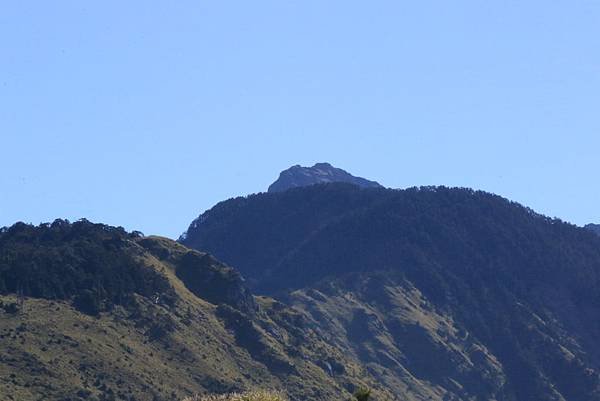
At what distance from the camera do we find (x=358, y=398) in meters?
73.8

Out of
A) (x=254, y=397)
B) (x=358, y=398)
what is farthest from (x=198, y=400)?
(x=358, y=398)

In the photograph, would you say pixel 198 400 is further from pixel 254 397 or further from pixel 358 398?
pixel 358 398

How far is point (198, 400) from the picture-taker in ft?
247

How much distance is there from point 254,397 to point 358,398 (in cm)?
641

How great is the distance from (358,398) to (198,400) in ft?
31.7

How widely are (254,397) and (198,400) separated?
5.00 metres

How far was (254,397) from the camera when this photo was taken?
71750mm
